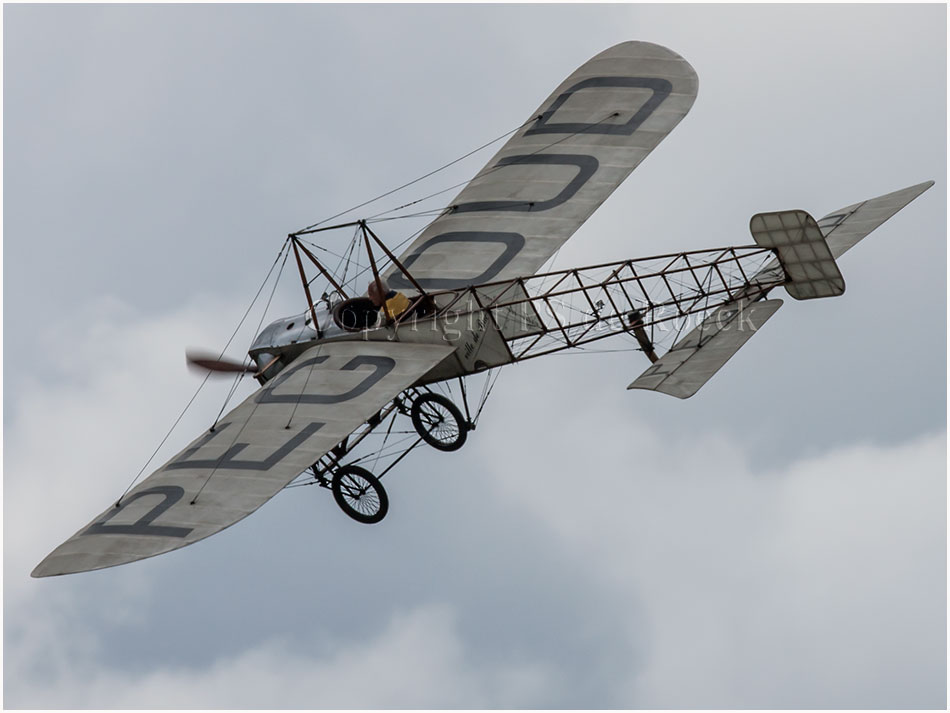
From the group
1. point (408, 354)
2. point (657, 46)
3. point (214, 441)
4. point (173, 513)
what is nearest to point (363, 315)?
point (408, 354)

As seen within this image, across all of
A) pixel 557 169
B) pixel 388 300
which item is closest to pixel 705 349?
pixel 388 300

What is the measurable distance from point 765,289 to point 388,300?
23.1ft

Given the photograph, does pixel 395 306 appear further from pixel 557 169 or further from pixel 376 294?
pixel 557 169

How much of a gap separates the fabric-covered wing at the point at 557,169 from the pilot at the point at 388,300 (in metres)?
1.13

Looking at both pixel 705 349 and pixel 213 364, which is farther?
pixel 213 364

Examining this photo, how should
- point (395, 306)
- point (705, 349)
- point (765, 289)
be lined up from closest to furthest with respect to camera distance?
point (705, 349) → point (765, 289) → point (395, 306)

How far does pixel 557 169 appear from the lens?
41688mm

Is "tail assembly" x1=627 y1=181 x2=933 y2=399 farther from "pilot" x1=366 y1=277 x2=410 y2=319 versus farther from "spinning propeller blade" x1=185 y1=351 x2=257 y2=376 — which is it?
"spinning propeller blade" x1=185 y1=351 x2=257 y2=376

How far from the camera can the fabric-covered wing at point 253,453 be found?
111ft

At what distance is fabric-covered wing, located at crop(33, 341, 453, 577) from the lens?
33.8 metres

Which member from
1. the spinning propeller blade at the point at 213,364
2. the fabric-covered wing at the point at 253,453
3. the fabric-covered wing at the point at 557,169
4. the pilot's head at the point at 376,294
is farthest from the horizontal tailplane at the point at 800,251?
the spinning propeller blade at the point at 213,364

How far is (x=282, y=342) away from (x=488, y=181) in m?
6.07

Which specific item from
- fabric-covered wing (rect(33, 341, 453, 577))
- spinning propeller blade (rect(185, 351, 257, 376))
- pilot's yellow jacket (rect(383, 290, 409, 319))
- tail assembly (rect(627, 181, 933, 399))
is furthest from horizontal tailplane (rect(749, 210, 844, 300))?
spinning propeller blade (rect(185, 351, 257, 376))

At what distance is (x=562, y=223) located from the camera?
4000 cm
